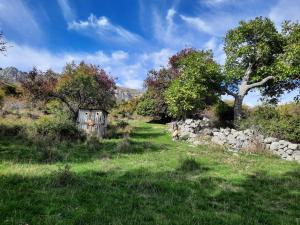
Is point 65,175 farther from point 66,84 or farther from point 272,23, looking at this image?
point 272,23

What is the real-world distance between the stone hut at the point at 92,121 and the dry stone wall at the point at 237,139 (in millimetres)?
5499

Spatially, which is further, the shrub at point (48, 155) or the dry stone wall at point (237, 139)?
the dry stone wall at point (237, 139)

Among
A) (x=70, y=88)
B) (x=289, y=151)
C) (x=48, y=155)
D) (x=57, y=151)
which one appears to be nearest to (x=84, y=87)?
(x=70, y=88)

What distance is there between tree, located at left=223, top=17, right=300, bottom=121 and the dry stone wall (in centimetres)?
365

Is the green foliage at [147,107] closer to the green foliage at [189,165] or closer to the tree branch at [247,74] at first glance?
the tree branch at [247,74]

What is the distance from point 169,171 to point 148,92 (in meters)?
30.9

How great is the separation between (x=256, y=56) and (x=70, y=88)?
1569 centimetres

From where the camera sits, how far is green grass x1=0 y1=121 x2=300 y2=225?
7.19 m

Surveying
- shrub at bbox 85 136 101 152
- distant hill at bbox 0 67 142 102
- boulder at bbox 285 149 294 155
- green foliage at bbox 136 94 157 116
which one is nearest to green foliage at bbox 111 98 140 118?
distant hill at bbox 0 67 142 102

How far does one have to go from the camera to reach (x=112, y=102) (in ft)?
95.7

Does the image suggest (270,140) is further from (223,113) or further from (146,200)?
(146,200)

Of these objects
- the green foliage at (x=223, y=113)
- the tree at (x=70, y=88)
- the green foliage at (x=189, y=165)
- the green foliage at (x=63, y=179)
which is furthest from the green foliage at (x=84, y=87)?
the green foliage at (x=63, y=179)

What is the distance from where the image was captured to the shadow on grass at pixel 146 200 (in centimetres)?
703

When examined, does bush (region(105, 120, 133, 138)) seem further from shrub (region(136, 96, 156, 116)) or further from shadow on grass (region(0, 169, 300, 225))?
shrub (region(136, 96, 156, 116))
